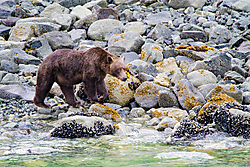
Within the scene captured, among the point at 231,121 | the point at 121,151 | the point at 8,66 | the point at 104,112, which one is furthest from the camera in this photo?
the point at 8,66

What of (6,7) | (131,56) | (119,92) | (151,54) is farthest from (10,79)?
(6,7)

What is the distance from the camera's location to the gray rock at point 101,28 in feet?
50.7

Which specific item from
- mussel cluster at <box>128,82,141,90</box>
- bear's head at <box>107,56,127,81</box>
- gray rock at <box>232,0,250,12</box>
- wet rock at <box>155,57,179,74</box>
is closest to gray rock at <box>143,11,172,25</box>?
gray rock at <box>232,0,250,12</box>

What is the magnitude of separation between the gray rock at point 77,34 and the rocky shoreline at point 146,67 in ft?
0.18

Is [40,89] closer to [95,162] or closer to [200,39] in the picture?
[95,162]

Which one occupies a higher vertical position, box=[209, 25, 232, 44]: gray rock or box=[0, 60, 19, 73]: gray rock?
box=[209, 25, 232, 44]: gray rock

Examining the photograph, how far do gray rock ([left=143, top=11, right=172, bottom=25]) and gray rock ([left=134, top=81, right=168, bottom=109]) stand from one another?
892cm

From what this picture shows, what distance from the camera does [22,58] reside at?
1223cm

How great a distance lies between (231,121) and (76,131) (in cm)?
294

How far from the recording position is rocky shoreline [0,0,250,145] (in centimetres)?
620

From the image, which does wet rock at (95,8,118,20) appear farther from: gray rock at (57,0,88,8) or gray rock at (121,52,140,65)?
gray rock at (121,52,140,65)

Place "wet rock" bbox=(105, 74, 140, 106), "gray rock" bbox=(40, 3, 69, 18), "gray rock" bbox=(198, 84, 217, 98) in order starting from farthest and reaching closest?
"gray rock" bbox=(40, 3, 69, 18) < "wet rock" bbox=(105, 74, 140, 106) < "gray rock" bbox=(198, 84, 217, 98)

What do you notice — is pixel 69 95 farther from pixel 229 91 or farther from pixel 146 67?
pixel 229 91

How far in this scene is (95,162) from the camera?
12.8 ft
